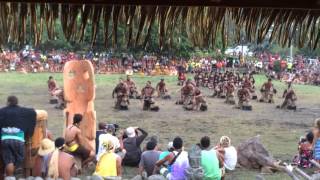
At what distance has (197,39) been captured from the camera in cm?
258

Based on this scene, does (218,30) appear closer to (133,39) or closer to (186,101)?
(133,39)

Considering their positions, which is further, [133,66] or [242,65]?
[242,65]

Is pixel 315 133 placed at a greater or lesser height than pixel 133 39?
lesser

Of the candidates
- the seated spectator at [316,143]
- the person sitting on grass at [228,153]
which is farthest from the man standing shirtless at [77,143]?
the seated spectator at [316,143]

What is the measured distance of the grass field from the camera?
11191 mm

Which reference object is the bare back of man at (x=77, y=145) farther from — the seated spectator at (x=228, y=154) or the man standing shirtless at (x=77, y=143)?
the seated spectator at (x=228, y=154)

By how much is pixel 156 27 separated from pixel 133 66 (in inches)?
913

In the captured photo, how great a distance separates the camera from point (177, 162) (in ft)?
19.8

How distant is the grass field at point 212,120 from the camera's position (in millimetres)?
11191

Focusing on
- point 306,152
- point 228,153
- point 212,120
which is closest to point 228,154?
point 228,153

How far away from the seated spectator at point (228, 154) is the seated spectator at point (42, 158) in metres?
2.18

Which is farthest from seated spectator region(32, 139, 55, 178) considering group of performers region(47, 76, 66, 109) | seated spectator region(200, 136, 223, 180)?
group of performers region(47, 76, 66, 109)

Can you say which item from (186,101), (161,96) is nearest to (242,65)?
(161,96)

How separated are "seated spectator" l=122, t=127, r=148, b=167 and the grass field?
162 mm
